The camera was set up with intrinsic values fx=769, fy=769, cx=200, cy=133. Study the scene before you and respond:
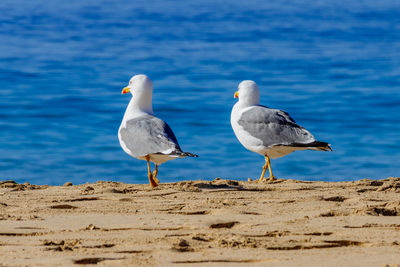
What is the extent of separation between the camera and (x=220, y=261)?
4.37 m

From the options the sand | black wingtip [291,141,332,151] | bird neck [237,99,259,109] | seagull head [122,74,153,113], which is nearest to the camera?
the sand

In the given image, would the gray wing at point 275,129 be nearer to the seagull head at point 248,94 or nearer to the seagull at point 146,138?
the seagull head at point 248,94

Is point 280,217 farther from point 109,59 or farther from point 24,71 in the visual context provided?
point 109,59

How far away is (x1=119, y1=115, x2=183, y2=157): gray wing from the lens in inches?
312

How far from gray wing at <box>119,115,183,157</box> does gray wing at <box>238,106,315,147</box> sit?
1.07 meters

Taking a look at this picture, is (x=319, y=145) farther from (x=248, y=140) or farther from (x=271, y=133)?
(x=248, y=140)

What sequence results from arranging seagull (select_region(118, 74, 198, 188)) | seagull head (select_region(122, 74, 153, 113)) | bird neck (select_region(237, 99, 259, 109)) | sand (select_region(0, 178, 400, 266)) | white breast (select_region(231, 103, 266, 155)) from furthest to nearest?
bird neck (select_region(237, 99, 259, 109)) < seagull head (select_region(122, 74, 153, 113)) < white breast (select_region(231, 103, 266, 155)) < seagull (select_region(118, 74, 198, 188)) < sand (select_region(0, 178, 400, 266))

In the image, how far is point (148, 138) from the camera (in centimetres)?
809

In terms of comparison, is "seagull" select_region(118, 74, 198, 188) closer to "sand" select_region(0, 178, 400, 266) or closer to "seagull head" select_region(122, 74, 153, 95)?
"seagull head" select_region(122, 74, 153, 95)

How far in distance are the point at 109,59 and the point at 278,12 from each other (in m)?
16.8

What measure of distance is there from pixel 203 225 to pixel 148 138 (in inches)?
112

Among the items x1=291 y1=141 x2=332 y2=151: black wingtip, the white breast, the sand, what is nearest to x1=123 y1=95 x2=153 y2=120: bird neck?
the white breast

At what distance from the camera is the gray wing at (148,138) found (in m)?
7.93

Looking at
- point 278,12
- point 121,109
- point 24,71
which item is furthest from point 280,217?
point 278,12
